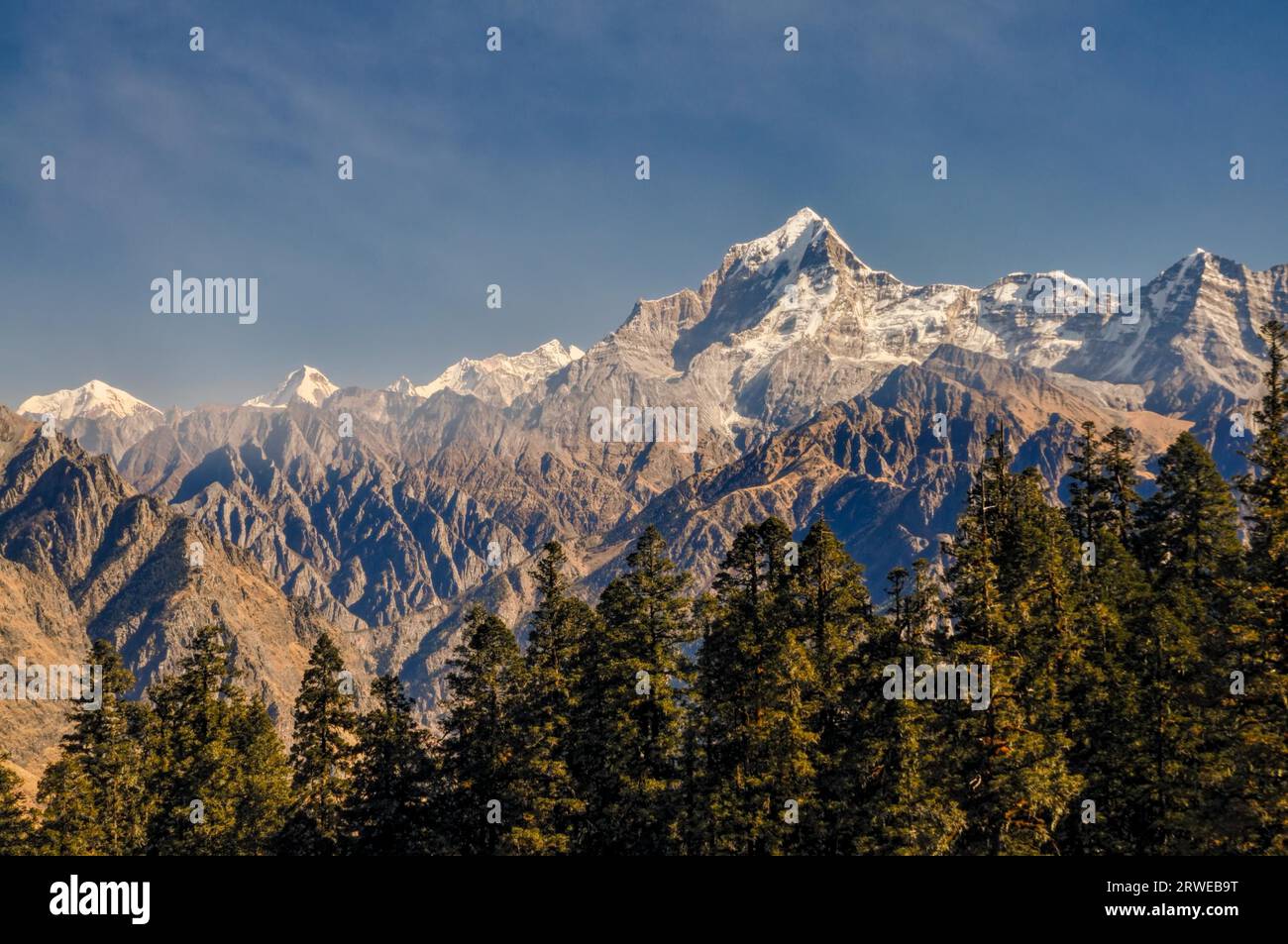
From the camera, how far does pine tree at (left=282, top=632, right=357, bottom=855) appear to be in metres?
58.4

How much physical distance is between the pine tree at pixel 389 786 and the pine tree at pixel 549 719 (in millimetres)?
9017

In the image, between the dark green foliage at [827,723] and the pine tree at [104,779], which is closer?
the dark green foliage at [827,723]

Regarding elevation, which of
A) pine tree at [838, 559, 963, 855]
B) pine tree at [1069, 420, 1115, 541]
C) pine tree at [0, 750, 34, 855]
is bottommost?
pine tree at [0, 750, 34, 855]

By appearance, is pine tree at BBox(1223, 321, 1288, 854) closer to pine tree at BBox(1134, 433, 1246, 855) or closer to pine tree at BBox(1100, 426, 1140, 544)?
pine tree at BBox(1134, 433, 1246, 855)

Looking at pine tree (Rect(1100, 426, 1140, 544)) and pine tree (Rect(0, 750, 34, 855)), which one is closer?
pine tree (Rect(0, 750, 34, 855))

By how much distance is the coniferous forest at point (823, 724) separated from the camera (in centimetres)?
3881

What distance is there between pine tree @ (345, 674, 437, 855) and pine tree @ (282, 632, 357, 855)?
1.82m

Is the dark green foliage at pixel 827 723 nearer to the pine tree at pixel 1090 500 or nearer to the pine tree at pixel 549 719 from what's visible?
the pine tree at pixel 549 719

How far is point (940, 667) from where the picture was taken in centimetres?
4125

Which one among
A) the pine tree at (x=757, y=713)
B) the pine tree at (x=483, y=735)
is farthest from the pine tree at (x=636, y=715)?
the pine tree at (x=483, y=735)

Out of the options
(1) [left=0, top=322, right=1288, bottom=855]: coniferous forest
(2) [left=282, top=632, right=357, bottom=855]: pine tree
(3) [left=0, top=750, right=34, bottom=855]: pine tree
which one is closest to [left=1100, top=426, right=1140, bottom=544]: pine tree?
(1) [left=0, top=322, right=1288, bottom=855]: coniferous forest
